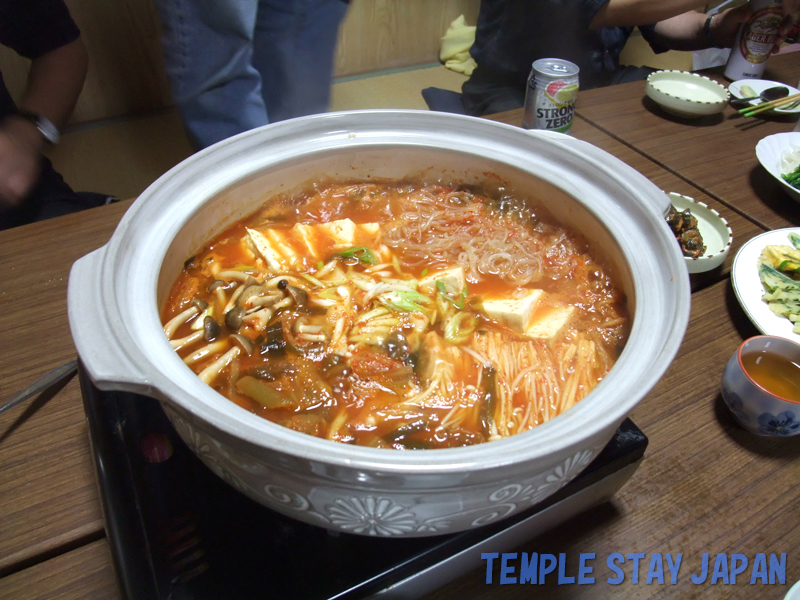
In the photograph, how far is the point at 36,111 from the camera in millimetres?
2670

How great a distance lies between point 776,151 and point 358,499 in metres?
2.65

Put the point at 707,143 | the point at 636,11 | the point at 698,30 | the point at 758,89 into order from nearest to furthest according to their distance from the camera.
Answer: the point at 707,143, the point at 758,89, the point at 636,11, the point at 698,30

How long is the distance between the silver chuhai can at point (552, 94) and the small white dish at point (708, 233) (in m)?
0.60

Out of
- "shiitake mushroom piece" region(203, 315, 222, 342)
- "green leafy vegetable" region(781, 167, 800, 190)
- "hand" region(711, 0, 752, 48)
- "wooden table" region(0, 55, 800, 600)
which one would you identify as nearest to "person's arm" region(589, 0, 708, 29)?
"hand" region(711, 0, 752, 48)

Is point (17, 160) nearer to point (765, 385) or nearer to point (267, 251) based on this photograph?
point (267, 251)

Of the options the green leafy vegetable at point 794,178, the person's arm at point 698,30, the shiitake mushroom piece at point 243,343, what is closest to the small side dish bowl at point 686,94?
the green leafy vegetable at point 794,178

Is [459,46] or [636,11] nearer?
[636,11]

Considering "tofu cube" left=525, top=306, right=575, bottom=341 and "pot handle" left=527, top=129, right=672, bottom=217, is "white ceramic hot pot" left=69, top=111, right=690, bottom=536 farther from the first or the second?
"tofu cube" left=525, top=306, right=575, bottom=341

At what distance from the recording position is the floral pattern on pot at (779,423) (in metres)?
1.27

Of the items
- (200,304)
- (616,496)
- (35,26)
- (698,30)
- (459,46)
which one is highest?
(35,26)

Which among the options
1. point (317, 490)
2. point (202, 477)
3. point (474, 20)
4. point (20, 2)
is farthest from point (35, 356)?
point (474, 20)

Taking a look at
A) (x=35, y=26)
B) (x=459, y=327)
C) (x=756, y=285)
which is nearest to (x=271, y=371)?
(x=459, y=327)

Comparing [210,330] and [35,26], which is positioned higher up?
[35,26]

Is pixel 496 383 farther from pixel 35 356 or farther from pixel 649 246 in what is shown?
pixel 35 356
